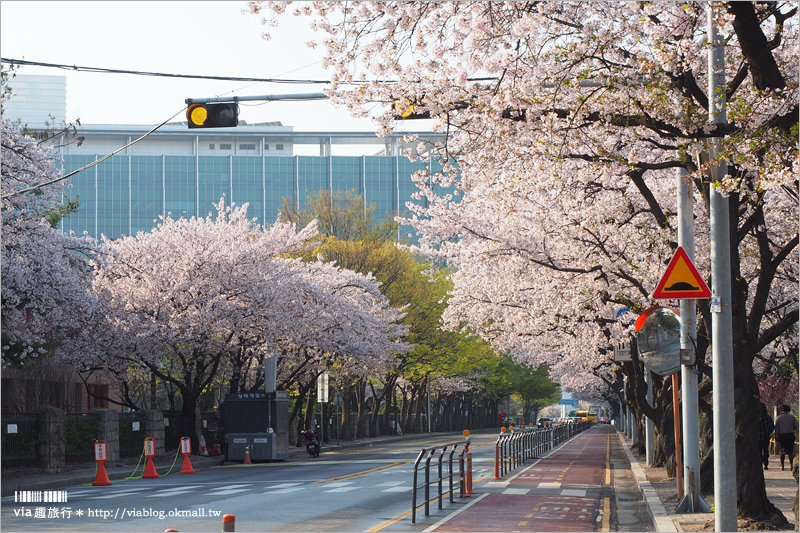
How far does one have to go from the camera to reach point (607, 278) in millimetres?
22000

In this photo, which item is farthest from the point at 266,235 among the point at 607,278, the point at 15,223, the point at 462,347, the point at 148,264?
the point at 462,347

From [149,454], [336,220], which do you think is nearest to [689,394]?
[149,454]

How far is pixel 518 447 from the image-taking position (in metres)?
31.4

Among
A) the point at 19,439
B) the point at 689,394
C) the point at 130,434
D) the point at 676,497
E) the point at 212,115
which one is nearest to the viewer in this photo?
the point at 212,115

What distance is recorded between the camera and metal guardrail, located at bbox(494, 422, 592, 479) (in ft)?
86.6

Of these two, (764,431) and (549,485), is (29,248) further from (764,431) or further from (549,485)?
(764,431)

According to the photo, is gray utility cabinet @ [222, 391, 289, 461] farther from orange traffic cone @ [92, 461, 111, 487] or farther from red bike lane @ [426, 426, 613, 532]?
orange traffic cone @ [92, 461, 111, 487]

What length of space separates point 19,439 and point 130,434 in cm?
786

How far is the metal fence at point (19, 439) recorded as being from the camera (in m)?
25.9

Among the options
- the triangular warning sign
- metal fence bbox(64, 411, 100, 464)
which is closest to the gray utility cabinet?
metal fence bbox(64, 411, 100, 464)

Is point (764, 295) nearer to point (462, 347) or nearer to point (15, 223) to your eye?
point (15, 223)

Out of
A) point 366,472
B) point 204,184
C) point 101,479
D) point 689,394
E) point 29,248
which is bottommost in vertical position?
point 366,472

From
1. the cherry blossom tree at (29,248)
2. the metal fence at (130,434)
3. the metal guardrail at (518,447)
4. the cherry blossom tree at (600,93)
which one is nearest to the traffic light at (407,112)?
the cherry blossom tree at (600,93)

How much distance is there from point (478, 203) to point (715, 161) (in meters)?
16.0
